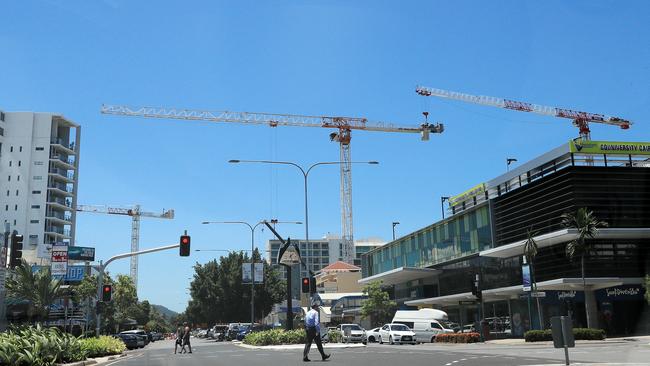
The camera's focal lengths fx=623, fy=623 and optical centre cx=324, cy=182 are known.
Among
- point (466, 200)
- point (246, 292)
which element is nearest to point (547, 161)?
point (466, 200)

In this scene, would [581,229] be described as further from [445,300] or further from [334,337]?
[445,300]

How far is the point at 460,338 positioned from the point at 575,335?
7.30 meters

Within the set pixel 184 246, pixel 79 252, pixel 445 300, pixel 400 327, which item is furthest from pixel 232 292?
pixel 184 246

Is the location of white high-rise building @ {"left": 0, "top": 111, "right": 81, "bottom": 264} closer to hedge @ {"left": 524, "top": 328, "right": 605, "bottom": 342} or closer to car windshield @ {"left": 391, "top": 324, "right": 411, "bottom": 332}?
car windshield @ {"left": 391, "top": 324, "right": 411, "bottom": 332}

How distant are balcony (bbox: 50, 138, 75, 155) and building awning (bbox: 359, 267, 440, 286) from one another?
6358cm

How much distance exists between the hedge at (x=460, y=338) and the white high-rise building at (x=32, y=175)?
81467mm

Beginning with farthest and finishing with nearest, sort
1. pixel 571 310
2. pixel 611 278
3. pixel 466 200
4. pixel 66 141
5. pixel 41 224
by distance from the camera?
pixel 66 141
pixel 41 224
pixel 466 200
pixel 571 310
pixel 611 278

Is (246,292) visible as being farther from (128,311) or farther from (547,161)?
(547,161)

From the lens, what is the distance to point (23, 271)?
3519 centimetres

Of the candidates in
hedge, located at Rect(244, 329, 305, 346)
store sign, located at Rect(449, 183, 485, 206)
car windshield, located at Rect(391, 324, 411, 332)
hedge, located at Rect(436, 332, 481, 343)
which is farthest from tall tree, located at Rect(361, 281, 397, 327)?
hedge, located at Rect(244, 329, 305, 346)

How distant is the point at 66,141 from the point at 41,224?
17.2 metres

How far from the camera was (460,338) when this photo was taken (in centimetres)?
4228

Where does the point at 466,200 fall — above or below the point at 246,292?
above

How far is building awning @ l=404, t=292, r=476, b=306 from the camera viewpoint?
58.3 m
